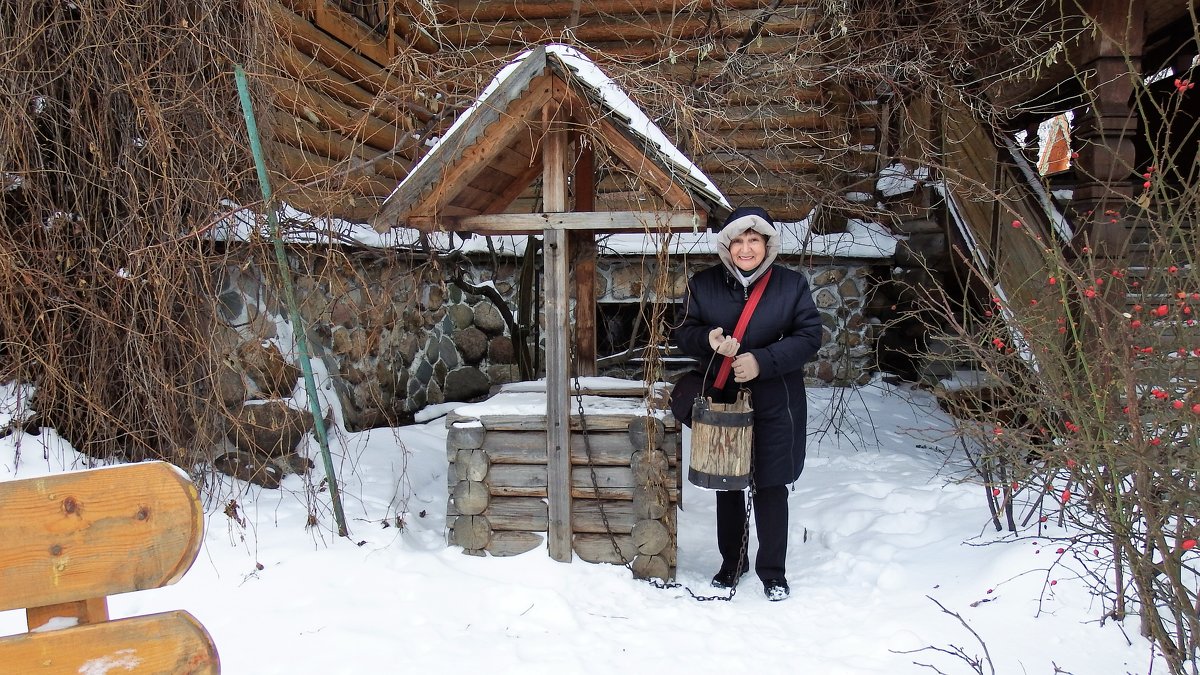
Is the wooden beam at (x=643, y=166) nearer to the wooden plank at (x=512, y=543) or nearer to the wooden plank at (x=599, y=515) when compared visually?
the wooden plank at (x=599, y=515)

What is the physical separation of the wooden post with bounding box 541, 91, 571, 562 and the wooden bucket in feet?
2.27

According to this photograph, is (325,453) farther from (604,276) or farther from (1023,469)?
(604,276)

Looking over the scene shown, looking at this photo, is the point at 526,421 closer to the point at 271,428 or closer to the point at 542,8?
the point at 271,428

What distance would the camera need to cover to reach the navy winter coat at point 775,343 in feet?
11.8

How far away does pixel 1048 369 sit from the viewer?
2.86 metres

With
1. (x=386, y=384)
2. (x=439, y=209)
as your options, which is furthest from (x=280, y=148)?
(x=386, y=384)

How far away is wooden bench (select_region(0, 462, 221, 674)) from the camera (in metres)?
1.49

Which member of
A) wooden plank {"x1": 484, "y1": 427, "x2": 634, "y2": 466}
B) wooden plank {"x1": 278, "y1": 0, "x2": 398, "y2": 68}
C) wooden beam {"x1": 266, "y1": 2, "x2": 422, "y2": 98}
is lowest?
wooden plank {"x1": 484, "y1": 427, "x2": 634, "y2": 466}

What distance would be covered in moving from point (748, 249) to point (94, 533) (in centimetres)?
274

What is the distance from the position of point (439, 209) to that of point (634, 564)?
6.48ft

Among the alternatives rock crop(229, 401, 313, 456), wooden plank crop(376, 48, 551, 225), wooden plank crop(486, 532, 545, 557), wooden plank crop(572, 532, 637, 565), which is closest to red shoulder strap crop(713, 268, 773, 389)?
wooden plank crop(572, 532, 637, 565)

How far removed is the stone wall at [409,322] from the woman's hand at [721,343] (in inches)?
22.1

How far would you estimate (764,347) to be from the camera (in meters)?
3.57

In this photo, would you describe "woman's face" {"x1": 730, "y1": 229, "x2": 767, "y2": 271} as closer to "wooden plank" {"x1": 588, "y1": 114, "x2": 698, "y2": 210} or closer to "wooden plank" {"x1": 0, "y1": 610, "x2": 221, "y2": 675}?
"wooden plank" {"x1": 588, "y1": 114, "x2": 698, "y2": 210}
